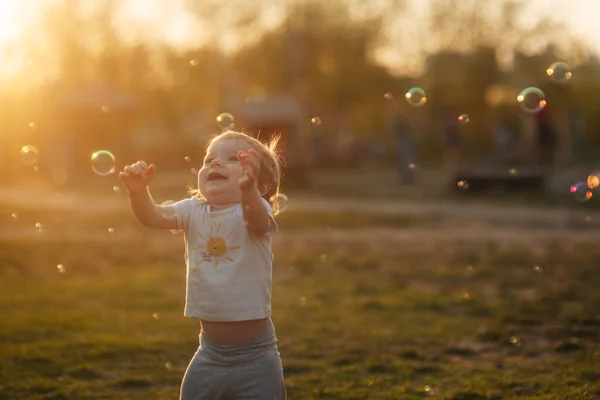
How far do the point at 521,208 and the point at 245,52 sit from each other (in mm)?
31225

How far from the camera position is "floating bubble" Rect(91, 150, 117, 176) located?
530 cm

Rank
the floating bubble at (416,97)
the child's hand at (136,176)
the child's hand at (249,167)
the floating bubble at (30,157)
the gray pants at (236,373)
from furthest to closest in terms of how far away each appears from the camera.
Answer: the floating bubble at (30,157) → the floating bubble at (416,97) → the child's hand at (136,176) → the gray pants at (236,373) → the child's hand at (249,167)

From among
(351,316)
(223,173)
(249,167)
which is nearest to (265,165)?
(223,173)

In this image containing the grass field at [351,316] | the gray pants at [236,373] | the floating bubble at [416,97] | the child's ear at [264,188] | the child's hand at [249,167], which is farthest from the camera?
the floating bubble at [416,97]

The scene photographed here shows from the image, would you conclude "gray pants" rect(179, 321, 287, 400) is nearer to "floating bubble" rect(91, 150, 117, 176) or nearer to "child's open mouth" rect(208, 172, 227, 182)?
"child's open mouth" rect(208, 172, 227, 182)

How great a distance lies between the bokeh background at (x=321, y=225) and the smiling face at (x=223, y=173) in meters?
1.72

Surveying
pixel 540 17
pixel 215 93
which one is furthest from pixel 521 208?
pixel 215 93

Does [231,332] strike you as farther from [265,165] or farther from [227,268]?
[265,165]

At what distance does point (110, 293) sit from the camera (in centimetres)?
861

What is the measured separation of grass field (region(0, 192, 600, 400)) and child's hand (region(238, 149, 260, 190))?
1.95m

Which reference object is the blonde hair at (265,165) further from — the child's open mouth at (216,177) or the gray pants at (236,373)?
the gray pants at (236,373)

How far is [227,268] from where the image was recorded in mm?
3432

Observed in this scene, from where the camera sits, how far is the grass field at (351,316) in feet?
16.8

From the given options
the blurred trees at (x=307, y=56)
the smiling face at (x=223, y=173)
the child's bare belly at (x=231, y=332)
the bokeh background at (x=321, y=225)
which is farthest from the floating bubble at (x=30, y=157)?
the blurred trees at (x=307, y=56)
